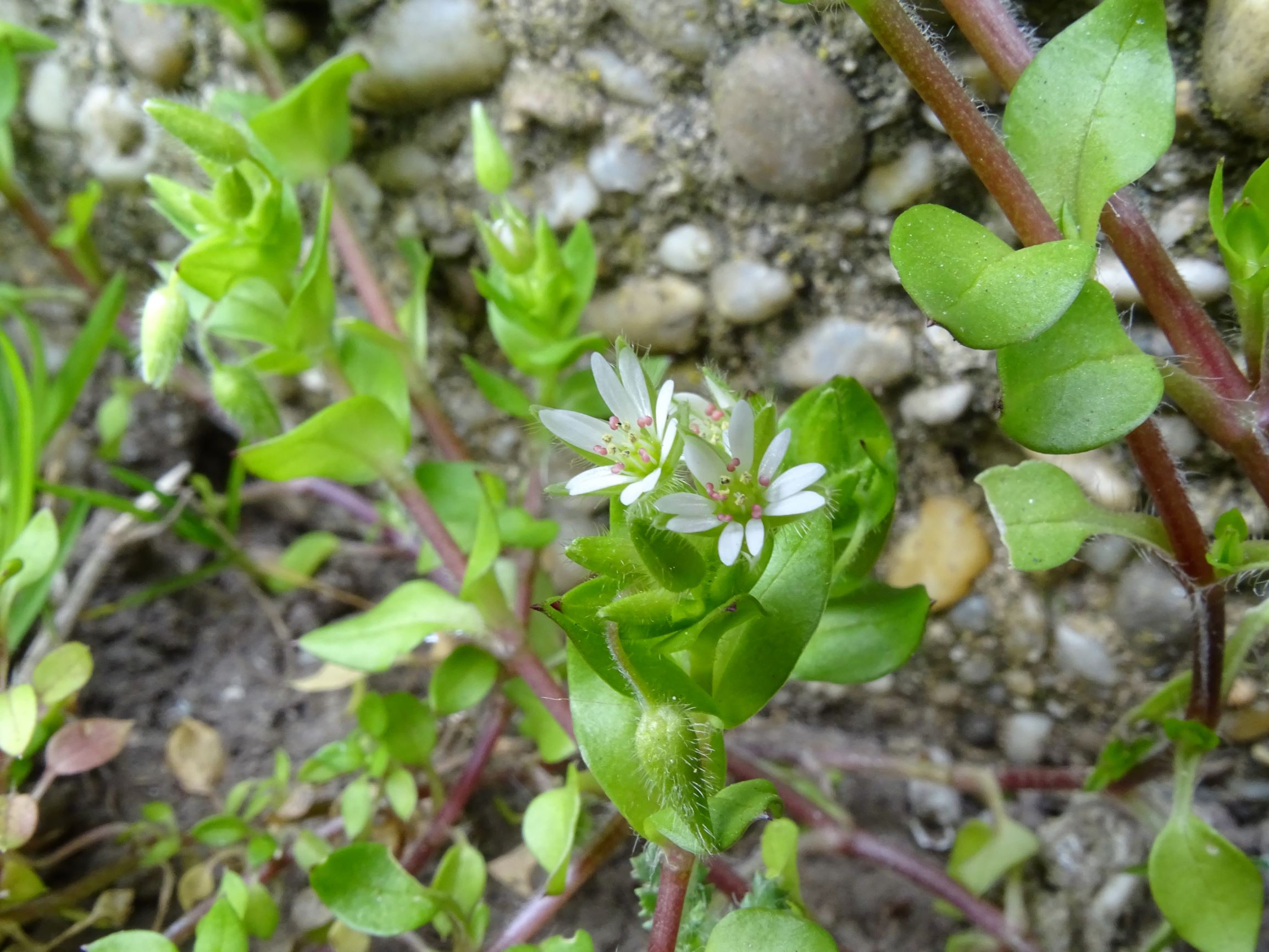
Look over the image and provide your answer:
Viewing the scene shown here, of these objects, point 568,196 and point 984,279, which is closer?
point 984,279

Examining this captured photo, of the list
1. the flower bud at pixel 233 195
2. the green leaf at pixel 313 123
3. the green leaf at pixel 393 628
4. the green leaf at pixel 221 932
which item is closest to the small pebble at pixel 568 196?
the green leaf at pixel 313 123

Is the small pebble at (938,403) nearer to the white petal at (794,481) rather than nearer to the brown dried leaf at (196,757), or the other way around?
the white petal at (794,481)

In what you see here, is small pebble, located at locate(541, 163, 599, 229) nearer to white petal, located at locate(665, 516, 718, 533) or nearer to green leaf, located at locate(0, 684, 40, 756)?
white petal, located at locate(665, 516, 718, 533)

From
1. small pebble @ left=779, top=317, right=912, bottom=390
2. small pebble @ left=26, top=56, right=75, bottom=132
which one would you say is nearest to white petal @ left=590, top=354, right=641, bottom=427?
small pebble @ left=779, top=317, right=912, bottom=390

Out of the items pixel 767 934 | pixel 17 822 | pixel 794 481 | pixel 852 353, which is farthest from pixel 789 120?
pixel 17 822

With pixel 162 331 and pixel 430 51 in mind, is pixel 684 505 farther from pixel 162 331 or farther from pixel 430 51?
pixel 430 51

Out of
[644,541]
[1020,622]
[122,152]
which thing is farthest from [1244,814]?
[122,152]
